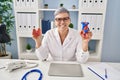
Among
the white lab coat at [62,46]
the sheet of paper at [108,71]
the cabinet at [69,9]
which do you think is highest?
the cabinet at [69,9]

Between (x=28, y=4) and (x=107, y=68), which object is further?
(x=28, y=4)

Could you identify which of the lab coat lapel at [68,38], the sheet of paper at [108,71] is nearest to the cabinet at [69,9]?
the lab coat lapel at [68,38]

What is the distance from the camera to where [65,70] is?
1.05m

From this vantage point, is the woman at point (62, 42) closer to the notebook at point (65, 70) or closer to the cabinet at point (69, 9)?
the notebook at point (65, 70)

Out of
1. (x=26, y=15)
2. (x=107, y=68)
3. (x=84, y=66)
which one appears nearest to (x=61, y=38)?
(x=84, y=66)

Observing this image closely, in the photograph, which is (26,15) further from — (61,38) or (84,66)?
(84,66)

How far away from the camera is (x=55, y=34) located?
5.07 feet

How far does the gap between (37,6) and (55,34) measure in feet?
2.57

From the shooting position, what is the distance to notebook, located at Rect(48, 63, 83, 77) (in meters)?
0.99

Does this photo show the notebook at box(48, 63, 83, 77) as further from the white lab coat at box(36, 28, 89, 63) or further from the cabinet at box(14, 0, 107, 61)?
the cabinet at box(14, 0, 107, 61)

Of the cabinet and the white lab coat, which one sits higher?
the cabinet

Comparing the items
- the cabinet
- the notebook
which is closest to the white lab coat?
the notebook

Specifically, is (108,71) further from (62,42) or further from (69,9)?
(69,9)

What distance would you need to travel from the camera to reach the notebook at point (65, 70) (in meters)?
0.99
